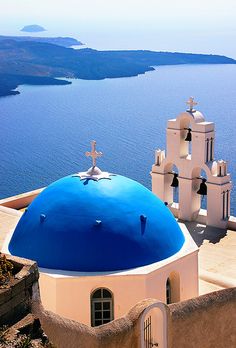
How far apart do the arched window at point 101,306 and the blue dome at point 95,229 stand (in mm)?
488

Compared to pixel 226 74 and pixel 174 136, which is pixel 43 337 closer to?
pixel 174 136

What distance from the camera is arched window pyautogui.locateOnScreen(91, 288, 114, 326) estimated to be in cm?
1280

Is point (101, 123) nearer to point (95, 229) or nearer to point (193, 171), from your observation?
point (193, 171)

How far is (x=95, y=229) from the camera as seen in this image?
513 inches

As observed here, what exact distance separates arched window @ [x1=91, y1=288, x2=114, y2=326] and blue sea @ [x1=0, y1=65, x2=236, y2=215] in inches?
1091

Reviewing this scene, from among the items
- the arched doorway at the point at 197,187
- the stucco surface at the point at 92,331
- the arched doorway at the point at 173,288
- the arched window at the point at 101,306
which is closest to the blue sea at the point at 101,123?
the arched doorway at the point at 197,187

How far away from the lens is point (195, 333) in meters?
12.4

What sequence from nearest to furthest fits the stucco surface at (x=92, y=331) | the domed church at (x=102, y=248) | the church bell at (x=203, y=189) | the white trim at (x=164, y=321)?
the stucco surface at (x=92, y=331), the white trim at (x=164, y=321), the domed church at (x=102, y=248), the church bell at (x=203, y=189)

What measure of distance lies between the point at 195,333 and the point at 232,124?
208 ft

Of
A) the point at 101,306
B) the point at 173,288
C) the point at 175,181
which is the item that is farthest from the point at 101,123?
the point at 101,306

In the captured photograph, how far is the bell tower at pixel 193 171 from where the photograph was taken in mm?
19234

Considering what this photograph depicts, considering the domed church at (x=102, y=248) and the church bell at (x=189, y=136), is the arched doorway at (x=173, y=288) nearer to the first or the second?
the domed church at (x=102, y=248)

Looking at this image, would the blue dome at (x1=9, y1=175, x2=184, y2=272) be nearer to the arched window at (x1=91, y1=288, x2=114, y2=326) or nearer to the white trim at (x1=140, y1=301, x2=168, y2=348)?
the arched window at (x1=91, y1=288, x2=114, y2=326)

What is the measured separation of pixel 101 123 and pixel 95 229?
67867 millimetres
